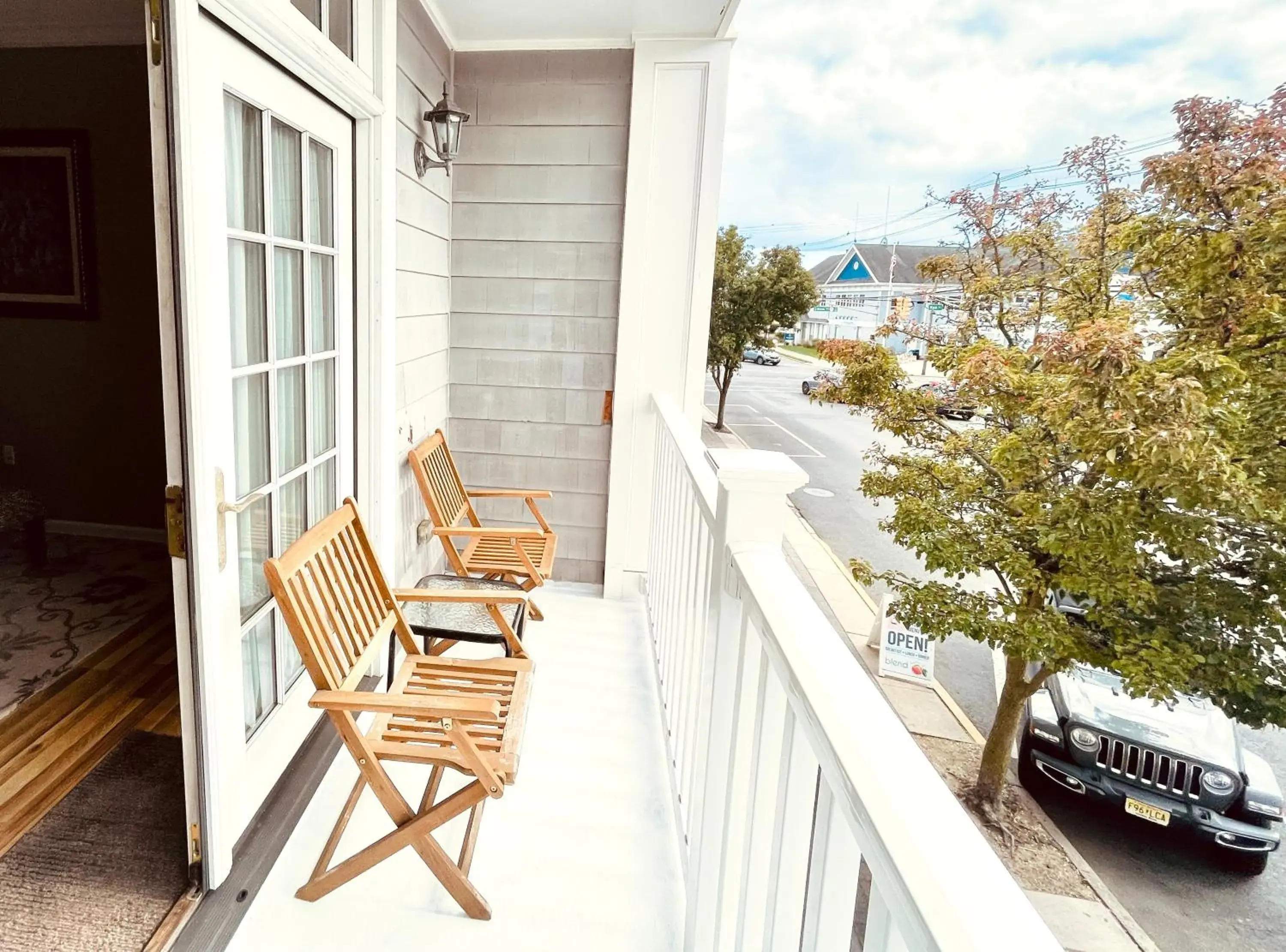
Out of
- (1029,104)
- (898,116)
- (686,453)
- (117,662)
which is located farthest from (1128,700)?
(117,662)

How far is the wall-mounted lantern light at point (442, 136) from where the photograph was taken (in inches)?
110

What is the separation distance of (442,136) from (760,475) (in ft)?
7.81

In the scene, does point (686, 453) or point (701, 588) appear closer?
point (701, 588)

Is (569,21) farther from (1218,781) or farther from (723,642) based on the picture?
(1218,781)

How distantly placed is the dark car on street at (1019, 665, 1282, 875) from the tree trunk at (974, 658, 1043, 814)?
18 centimetres

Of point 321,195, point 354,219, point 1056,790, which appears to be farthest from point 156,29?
point 1056,790

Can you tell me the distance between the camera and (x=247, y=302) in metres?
1.65

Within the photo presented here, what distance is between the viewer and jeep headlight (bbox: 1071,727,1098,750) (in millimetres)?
4266

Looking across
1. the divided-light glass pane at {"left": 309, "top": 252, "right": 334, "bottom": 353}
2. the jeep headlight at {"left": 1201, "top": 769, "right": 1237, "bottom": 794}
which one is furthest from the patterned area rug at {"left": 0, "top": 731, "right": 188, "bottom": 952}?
the jeep headlight at {"left": 1201, "top": 769, "right": 1237, "bottom": 794}

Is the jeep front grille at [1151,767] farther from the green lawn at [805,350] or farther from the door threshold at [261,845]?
the door threshold at [261,845]

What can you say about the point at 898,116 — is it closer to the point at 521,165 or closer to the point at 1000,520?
the point at 1000,520

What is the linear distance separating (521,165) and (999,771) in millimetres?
4979

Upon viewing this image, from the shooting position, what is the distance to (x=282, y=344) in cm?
185

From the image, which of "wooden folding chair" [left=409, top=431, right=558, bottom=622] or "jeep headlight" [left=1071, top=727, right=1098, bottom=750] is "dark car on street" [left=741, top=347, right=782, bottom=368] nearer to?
"wooden folding chair" [left=409, top=431, right=558, bottom=622]
